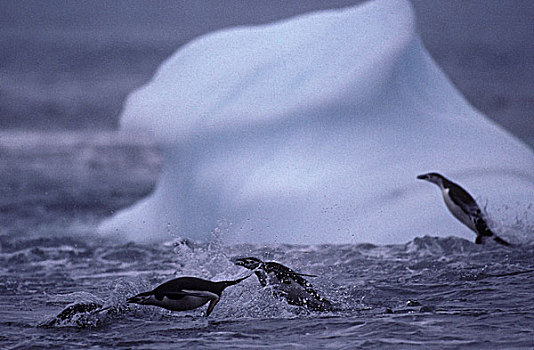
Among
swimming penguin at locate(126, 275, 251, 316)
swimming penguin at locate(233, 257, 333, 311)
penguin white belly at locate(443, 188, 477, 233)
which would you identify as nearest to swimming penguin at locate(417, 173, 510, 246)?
penguin white belly at locate(443, 188, 477, 233)

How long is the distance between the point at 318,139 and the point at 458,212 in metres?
2.26

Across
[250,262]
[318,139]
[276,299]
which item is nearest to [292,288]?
[276,299]

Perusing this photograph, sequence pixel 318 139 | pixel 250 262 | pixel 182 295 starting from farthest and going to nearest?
pixel 318 139
pixel 250 262
pixel 182 295

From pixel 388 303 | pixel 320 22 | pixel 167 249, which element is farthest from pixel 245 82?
pixel 388 303

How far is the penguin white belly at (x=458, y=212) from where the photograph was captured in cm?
716

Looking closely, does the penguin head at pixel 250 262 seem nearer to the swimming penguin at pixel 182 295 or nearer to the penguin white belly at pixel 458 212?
the swimming penguin at pixel 182 295

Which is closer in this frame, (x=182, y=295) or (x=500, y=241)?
(x=182, y=295)

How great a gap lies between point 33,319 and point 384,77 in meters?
5.38

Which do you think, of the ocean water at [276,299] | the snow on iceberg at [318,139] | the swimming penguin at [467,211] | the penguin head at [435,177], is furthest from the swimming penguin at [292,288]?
the snow on iceberg at [318,139]

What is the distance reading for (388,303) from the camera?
5172 mm

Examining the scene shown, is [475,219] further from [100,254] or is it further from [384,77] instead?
[100,254]

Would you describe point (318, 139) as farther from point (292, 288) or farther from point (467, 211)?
point (292, 288)

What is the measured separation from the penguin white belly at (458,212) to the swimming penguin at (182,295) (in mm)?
3340

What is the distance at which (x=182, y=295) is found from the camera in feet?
14.8
